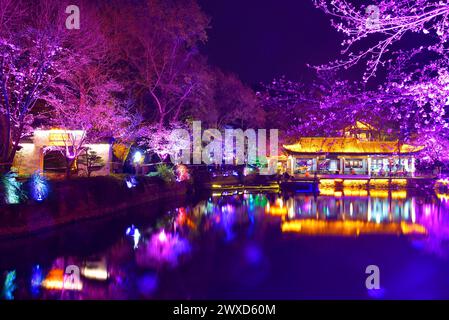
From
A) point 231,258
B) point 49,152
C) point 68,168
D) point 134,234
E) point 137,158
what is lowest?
point 231,258

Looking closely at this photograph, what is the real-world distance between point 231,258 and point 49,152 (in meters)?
15.4

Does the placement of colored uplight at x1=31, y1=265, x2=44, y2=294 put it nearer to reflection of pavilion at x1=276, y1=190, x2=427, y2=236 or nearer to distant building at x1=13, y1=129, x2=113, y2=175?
reflection of pavilion at x1=276, y1=190, x2=427, y2=236

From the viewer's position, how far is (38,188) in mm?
Result: 13148

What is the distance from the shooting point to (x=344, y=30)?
237 inches

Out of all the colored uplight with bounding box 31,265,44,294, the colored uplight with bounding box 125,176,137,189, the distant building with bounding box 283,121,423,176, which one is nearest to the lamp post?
the colored uplight with bounding box 125,176,137,189

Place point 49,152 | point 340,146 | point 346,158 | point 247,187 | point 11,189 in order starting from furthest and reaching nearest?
point 346,158
point 340,146
point 247,187
point 49,152
point 11,189

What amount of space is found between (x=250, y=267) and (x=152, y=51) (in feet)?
56.1

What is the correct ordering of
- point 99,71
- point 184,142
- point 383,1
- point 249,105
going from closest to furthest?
point 383,1
point 99,71
point 184,142
point 249,105

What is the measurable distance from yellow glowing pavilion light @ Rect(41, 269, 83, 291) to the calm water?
0.02 m

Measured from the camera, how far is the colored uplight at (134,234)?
11700mm

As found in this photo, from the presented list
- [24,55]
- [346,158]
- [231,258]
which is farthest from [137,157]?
[346,158]

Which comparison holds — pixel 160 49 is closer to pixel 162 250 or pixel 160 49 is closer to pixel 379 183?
pixel 162 250
